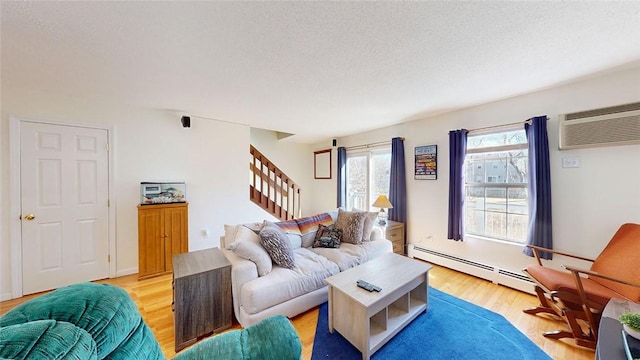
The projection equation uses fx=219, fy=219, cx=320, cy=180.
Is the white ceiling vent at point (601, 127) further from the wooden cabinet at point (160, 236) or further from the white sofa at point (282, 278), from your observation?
the wooden cabinet at point (160, 236)

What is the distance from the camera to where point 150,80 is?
2170 mm

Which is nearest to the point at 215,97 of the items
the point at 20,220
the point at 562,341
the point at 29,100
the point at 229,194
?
the point at 229,194

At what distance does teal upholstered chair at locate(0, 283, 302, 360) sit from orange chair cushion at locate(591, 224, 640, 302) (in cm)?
265

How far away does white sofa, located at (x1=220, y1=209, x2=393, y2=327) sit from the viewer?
185 cm

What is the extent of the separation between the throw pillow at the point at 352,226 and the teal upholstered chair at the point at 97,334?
2.01 metres

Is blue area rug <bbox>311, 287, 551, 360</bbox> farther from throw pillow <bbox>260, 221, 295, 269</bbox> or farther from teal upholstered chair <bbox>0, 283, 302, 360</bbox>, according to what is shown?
teal upholstered chair <bbox>0, 283, 302, 360</bbox>

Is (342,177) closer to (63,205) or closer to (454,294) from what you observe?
(454,294)

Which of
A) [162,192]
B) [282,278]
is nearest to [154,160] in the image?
[162,192]

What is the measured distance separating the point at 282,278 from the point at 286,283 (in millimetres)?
57

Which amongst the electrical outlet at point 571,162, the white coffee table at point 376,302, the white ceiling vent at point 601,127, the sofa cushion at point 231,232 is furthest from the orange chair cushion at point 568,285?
the sofa cushion at point 231,232

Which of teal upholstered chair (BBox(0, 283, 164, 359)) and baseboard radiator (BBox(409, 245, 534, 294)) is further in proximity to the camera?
baseboard radiator (BBox(409, 245, 534, 294))

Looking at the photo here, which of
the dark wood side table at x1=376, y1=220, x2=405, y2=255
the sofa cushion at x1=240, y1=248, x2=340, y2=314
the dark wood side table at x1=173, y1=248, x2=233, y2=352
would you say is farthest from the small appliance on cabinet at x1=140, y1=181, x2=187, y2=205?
the dark wood side table at x1=376, y1=220, x2=405, y2=255

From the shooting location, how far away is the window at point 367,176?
4.34 meters

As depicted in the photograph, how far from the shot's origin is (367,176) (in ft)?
15.1
